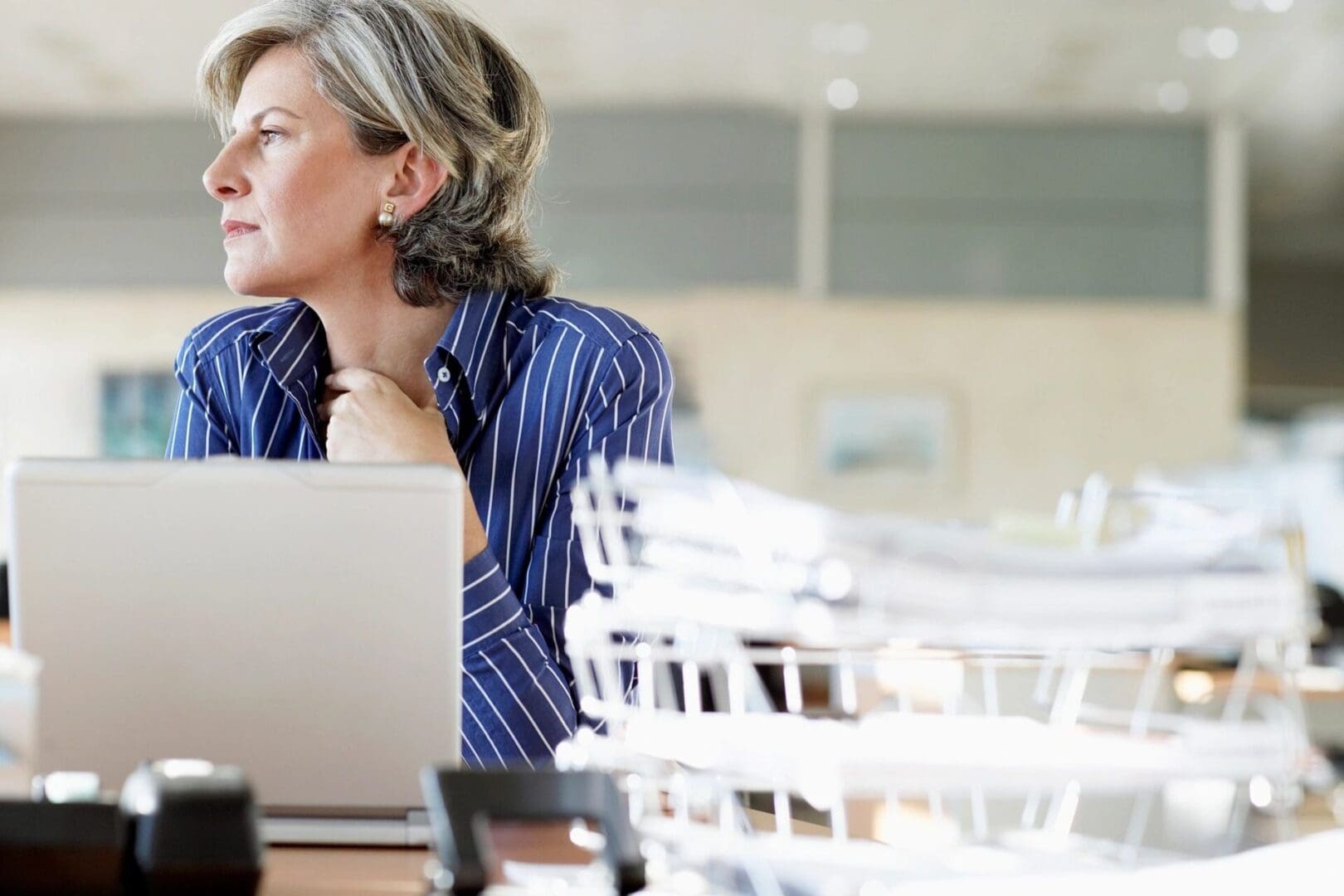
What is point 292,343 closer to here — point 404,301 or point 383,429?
point 404,301

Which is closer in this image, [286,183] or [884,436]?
[286,183]

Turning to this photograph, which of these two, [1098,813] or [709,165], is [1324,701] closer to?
[1098,813]

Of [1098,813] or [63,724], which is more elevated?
[63,724]

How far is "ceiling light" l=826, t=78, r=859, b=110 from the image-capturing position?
707cm

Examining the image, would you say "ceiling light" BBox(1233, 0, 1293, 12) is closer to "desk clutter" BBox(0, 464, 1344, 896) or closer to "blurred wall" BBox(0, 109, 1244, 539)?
"blurred wall" BBox(0, 109, 1244, 539)

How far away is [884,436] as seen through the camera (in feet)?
24.9

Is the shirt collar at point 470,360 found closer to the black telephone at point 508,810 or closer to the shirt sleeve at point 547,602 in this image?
the shirt sleeve at point 547,602

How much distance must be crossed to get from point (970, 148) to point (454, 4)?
628cm

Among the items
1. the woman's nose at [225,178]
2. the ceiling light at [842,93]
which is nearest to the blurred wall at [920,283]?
the ceiling light at [842,93]

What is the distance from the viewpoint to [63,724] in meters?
0.86

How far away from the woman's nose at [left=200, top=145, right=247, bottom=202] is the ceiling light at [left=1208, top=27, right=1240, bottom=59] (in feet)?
18.7

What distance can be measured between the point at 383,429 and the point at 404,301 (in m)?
0.28

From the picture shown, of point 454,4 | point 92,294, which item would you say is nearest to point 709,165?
point 92,294

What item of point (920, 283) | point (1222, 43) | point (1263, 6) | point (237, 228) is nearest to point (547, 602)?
point (237, 228)
